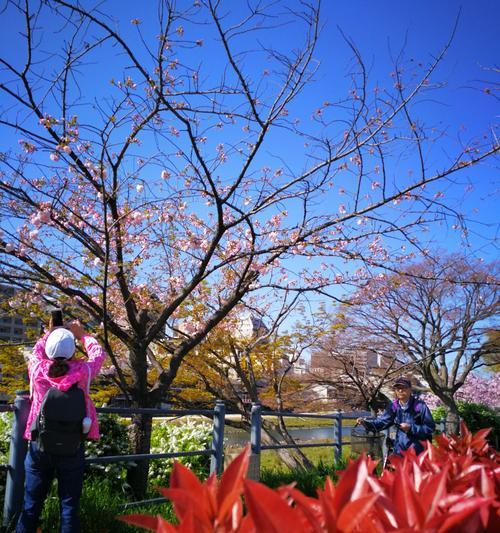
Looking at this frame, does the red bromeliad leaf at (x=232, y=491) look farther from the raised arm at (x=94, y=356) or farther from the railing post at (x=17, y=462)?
the railing post at (x=17, y=462)

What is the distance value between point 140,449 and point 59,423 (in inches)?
120

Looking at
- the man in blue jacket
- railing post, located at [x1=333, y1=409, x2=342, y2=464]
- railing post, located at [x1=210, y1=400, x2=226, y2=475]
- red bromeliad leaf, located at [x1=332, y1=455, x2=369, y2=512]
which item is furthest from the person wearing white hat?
railing post, located at [x1=333, y1=409, x2=342, y2=464]

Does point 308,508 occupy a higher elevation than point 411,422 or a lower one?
higher

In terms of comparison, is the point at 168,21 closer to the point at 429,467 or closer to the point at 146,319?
the point at 146,319

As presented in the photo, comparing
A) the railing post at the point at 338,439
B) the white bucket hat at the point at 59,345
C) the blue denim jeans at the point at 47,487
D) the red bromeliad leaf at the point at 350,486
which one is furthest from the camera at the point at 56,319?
the railing post at the point at 338,439

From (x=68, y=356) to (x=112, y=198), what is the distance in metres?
2.90

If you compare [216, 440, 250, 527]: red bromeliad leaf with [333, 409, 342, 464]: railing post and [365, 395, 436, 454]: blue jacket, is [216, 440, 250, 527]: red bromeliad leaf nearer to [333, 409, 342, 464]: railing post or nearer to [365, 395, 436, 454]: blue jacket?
[365, 395, 436, 454]: blue jacket

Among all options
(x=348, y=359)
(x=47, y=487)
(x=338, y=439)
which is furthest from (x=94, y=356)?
(x=348, y=359)

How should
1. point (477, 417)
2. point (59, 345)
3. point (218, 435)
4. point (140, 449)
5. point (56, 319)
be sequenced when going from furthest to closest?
1. point (477, 417)
2. point (140, 449)
3. point (218, 435)
4. point (56, 319)
5. point (59, 345)

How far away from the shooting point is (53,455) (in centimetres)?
328

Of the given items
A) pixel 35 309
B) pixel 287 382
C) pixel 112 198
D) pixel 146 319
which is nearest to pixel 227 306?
pixel 146 319

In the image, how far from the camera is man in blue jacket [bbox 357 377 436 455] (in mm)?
4980

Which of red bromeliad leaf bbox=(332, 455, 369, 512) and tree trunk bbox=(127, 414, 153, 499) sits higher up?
red bromeliad leaf bbox=(332, 455, 369, 512)

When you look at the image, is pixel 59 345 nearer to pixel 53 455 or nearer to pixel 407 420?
pixel 53 455
